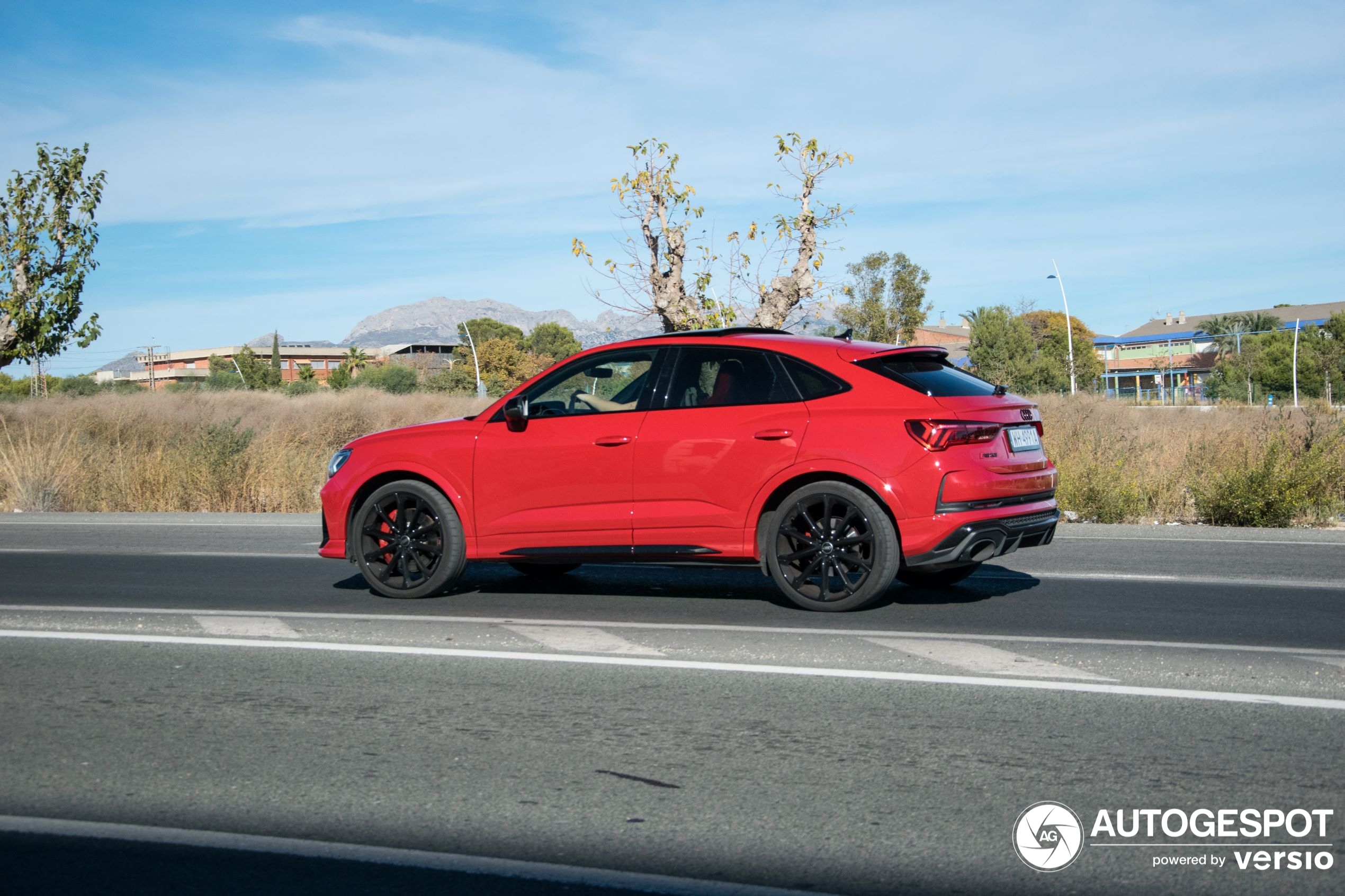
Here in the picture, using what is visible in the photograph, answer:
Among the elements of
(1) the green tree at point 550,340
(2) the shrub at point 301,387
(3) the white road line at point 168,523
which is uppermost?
(1) the green tree at point 550,340

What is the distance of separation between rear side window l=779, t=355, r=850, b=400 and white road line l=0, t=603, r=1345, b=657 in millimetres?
1465

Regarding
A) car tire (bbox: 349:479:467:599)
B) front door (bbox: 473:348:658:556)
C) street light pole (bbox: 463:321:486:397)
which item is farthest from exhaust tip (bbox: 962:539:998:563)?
street light pole (bbox: 463:321:486:397)

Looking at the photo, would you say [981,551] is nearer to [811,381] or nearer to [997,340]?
[811,381]

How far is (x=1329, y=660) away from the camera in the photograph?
611 centimetres

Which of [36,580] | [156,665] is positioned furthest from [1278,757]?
[36,580]

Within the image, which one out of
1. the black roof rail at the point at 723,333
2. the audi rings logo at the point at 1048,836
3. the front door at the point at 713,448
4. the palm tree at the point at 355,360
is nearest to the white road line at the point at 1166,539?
the black roof rail at the point at 723,333

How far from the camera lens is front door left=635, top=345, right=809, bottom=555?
25.0ft

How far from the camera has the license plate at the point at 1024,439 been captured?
25.0ft

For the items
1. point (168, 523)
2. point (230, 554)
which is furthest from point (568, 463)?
point (168, 523)

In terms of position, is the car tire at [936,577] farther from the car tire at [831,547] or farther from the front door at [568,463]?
the front door at [568,463]

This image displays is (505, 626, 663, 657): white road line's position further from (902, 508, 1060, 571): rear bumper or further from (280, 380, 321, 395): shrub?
(280, 380, 321, 395): shrub

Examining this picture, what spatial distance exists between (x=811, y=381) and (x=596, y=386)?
153cm

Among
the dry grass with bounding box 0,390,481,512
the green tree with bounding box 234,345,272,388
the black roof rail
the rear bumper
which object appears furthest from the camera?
the green tree with bounding box 234,345,272,388

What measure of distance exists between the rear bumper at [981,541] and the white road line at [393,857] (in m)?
3.96
